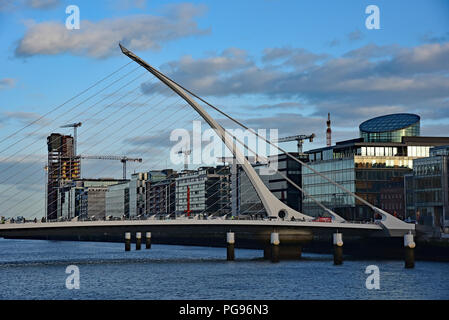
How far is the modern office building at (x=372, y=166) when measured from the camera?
124625mm

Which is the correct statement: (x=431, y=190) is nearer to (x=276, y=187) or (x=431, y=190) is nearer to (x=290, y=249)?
(x=290, y=249)


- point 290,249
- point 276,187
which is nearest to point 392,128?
point 276,187

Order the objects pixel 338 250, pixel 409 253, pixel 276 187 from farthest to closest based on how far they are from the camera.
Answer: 1. pixel 276 187
2. pixel 338 250
3. pixel 409 253

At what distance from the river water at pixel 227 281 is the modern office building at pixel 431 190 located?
2692cm

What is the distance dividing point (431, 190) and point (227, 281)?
5275 centimetres

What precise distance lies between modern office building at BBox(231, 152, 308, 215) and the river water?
→ 245 ft

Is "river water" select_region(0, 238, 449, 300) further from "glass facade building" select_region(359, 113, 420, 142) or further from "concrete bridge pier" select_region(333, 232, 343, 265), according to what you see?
"glass facade building" select_region(359, 113, 420, 142)

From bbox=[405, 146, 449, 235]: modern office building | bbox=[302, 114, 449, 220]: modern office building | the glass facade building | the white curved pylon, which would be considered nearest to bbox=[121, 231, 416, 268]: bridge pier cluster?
the white curved pylon

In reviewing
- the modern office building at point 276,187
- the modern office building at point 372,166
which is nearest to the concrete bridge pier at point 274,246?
the modern office building at point 372,166

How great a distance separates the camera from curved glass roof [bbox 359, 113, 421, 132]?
449 feet

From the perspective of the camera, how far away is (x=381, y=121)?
140 m

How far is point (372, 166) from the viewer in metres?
126
